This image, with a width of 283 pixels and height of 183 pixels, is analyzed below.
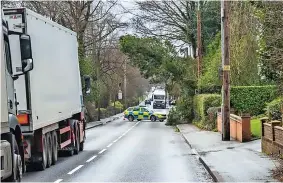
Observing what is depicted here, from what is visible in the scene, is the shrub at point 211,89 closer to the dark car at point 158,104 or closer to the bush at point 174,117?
the bush at point 174,117

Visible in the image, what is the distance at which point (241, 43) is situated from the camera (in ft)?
110

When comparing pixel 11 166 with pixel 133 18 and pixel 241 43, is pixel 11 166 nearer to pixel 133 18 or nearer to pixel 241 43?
pixel 241 43

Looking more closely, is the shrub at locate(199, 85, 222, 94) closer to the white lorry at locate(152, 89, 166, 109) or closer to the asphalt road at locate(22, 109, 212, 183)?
the asphalt road at locate(22, 109, 212, 183)

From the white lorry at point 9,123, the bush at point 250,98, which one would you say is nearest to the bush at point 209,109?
the bush at point 250,98

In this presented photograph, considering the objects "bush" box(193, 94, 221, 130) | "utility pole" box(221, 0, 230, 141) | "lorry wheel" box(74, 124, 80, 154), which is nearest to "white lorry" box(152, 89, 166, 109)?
"bush" box(193, 94, 221, 130)

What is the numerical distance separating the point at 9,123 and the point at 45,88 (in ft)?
21.0

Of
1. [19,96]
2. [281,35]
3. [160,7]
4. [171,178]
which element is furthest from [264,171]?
[160,7]

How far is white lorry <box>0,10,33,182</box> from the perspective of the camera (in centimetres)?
841

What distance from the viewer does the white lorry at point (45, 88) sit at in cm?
1375

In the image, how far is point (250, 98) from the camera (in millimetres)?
36562

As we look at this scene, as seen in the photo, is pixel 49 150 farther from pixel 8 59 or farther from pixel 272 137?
pixel 8 59

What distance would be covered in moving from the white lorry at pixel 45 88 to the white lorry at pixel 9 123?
Result: 0.71 meters

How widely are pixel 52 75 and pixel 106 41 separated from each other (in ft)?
130

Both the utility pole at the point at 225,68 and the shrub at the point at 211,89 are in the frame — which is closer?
the utility pole at the point at 225,68
